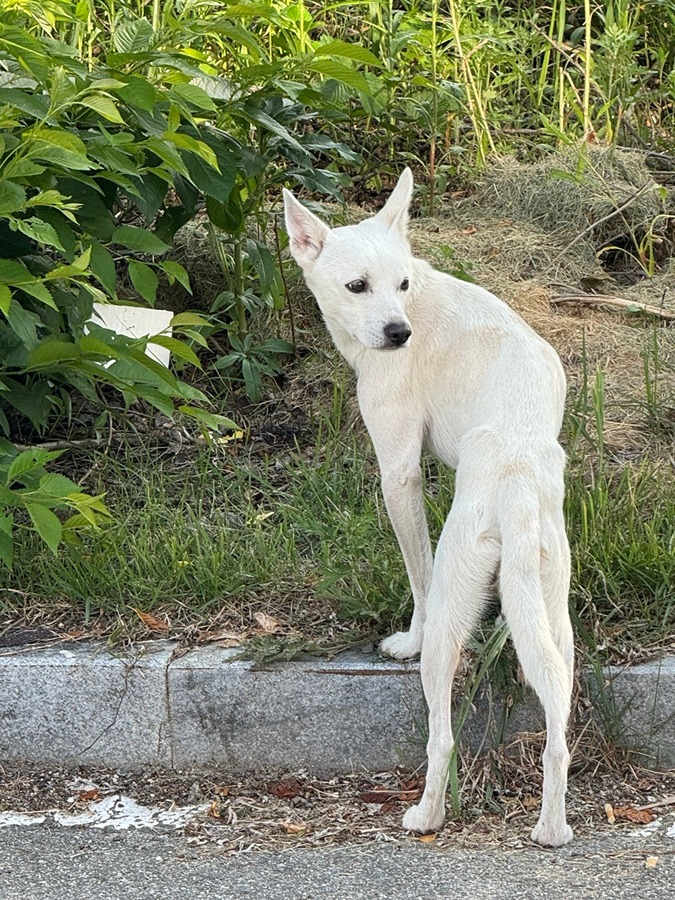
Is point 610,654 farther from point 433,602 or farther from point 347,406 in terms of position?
point 347,406

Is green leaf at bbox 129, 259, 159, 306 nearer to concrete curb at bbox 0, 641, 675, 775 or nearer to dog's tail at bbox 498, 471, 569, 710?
concrete curb at bbox 0, 641, 675, 775

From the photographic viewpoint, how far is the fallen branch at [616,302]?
537 cm

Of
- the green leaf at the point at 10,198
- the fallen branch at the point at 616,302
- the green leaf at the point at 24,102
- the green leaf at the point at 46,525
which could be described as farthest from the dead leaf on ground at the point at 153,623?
the fallen branch at the point at 616,302

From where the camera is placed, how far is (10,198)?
11.6 ft

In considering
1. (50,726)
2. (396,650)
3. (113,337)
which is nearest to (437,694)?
(396,650)

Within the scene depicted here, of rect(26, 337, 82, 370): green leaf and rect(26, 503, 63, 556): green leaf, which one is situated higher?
rect(26, 337, 82, 370): green leaf

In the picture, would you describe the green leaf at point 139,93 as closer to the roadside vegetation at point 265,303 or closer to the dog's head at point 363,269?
the roadside vegetation at point 265,303

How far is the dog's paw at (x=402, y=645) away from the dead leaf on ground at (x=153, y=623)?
2.36ft

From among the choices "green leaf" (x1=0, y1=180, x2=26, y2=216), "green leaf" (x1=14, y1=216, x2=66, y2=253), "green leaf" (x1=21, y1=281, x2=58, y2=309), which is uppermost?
"green leaf" (x1=0, y1=180, x2=26, y2=216)

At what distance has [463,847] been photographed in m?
3.07

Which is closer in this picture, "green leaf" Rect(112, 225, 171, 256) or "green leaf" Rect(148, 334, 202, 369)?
"green leaf" Rect(148, 334, 202, 369)

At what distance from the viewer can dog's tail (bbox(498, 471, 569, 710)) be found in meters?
2.88

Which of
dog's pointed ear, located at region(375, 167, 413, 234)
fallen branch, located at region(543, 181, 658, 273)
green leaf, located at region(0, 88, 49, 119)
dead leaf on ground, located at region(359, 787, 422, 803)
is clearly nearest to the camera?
dead leaf on ground, located at region(359, 787, 422, 803)

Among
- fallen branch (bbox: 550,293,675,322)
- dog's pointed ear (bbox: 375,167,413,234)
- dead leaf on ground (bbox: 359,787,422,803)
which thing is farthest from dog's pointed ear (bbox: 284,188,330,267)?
fallen branch (bbox: 550,293,675,322)
